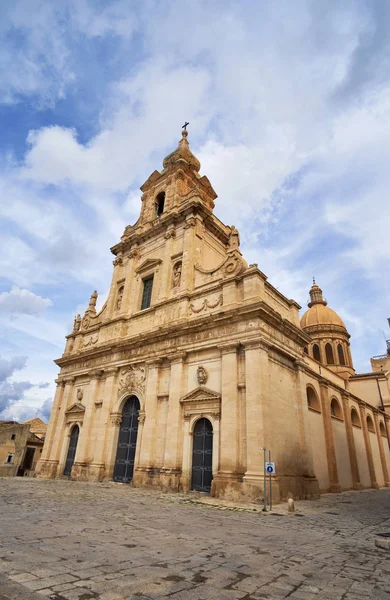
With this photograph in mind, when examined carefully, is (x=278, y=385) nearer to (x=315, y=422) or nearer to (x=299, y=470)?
(x=299, y=470)

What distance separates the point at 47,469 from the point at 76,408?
4085 mm

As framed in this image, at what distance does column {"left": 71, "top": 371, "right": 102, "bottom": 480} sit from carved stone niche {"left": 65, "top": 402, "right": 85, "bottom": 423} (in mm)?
605

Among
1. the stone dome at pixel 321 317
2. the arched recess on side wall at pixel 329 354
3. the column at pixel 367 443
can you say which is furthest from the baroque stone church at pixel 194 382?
the stone dome at pixel 321 317

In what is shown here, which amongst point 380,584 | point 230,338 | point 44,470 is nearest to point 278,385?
point 230,338

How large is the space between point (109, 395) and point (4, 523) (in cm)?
1370

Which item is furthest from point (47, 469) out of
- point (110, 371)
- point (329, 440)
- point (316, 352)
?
point (316, 352)

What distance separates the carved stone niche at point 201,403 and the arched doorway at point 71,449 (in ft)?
32.0

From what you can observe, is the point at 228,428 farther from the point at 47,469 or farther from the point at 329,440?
the point at 47,469

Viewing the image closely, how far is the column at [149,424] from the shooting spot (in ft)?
54.8

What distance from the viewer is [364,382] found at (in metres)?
34.3

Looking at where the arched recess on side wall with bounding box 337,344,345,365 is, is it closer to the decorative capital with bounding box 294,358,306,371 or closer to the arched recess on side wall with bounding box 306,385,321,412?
the arched recess on side wall with bounding box 306,385,321,412

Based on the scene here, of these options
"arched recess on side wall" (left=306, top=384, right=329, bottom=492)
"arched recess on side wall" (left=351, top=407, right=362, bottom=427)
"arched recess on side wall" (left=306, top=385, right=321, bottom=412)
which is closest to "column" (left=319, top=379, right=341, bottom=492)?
"arched recess on side wall" (left=306, top=384, right=329, bottom=492)

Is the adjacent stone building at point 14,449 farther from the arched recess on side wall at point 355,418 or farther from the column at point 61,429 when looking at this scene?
the arched recess on side wall at point 355,418

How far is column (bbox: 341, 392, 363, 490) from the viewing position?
872 inches
